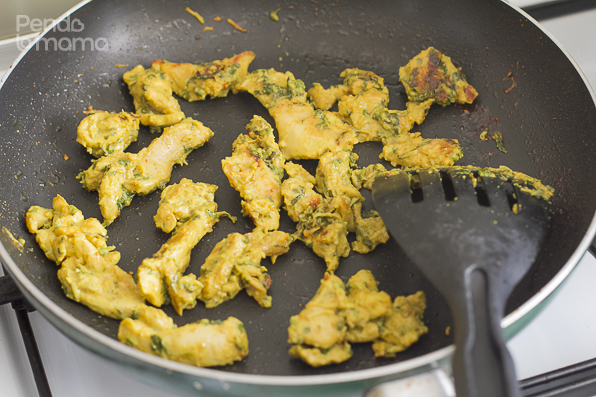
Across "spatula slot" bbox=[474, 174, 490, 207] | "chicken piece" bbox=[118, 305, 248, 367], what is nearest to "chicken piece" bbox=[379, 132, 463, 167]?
"spatula slot" bbox=[474, 174, 490, 207]

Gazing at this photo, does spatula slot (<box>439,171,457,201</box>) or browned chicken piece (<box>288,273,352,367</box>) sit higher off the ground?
spatula slot (<box>439,171,457,201</box>)

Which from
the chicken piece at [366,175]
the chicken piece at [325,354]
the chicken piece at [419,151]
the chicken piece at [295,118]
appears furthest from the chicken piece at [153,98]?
the chicken piece at [325,354]

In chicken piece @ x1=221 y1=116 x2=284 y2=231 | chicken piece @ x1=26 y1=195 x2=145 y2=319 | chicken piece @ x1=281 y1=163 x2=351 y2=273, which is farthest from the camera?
chicken piece @ x1=221 y1=116 x2=284 y2=231

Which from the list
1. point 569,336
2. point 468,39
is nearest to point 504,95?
point 468,39

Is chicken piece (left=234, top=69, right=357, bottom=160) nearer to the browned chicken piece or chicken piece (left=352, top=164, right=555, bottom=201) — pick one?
chicken piece (left=352, top=164, right=555, bottom=201)

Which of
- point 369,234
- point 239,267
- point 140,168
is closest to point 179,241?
point 239,267

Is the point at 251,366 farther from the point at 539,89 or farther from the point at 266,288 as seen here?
the point at 539,89
